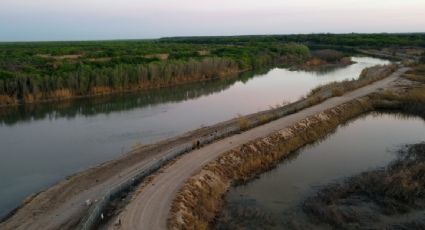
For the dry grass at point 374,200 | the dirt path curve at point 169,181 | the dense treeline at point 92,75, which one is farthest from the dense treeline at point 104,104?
the dry grass at point 374,200

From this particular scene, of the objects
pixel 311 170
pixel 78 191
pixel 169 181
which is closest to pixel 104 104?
pixel 78 191

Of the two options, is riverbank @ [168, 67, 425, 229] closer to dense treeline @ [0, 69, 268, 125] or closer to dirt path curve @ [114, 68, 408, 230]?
dirt path curve @ [114, 68, 408, 230]

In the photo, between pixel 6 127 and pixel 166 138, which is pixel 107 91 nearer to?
pixel 6 127

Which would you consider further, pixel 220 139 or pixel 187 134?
pixel 187 134

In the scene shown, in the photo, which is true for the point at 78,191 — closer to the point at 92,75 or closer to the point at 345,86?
the point at 92,75

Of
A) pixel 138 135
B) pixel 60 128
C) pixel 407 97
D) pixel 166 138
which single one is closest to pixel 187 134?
pixel 166 138
